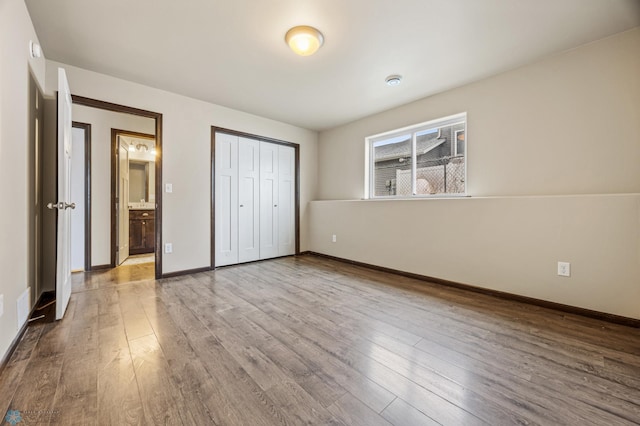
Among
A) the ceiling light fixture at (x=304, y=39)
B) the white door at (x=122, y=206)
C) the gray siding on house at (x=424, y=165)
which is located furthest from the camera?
the white door at (x=122, y=206)

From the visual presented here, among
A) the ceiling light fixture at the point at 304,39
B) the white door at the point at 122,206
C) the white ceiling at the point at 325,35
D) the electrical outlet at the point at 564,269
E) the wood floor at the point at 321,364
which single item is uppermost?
the white ceiling at the point at 325,35

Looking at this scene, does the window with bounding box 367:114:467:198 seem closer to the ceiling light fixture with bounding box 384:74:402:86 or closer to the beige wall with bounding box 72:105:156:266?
the ceiling light fixture with bounding box 384:74:402:86

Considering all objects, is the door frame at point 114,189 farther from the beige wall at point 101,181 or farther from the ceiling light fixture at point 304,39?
the ceiling light fixture at point 304,39

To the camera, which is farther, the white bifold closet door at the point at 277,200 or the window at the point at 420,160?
the white bifold closet door at the point at 277,200

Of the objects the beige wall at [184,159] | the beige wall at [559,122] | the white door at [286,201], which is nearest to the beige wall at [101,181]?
the beige wall at [184,159]

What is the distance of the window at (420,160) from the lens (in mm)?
3152

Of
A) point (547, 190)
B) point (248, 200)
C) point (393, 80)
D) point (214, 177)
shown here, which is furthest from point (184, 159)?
point (547, 190)

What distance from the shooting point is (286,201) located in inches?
181

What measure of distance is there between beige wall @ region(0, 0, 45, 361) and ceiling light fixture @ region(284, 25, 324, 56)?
1723 mm

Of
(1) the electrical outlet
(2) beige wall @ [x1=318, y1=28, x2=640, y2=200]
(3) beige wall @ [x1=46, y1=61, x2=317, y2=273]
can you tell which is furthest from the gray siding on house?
(3) beige wall @ [x1=46, y1=61, x2=317, y2=273]

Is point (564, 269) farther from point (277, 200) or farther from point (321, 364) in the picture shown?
point (277, 200)

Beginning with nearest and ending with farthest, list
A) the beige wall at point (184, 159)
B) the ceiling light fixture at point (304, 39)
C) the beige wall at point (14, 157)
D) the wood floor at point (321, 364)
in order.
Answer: the wood floor at point (321, 364) → the beige wall at point (14, 157) → the ceiling light fixture at point (304, 39) → the beige wall at point (184, 159)

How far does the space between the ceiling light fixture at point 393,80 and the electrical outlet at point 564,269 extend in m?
2.39

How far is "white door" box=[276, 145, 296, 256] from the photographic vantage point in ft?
14.8
